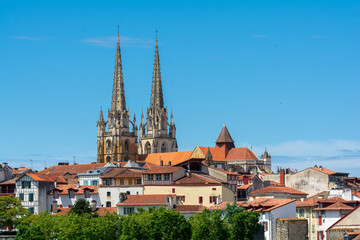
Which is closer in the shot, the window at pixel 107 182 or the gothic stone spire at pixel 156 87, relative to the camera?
the window at pixel 107 182

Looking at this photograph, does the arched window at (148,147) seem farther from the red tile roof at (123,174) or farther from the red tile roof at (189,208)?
the red tile roof at (189,208)

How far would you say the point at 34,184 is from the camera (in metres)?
102

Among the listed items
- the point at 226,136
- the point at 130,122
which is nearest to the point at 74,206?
the point at 226,136

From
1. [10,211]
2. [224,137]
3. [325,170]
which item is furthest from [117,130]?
[10,211]

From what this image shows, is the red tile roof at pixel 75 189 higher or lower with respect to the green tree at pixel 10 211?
higher

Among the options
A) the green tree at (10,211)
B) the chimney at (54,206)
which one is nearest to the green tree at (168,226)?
the green tree at (10,211)

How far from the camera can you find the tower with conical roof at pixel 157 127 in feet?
613

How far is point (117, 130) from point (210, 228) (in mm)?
105038

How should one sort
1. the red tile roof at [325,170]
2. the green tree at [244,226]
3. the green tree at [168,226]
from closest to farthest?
the green tree at [168,226], the green tree at [244,226], the red tile roof at [325,170]

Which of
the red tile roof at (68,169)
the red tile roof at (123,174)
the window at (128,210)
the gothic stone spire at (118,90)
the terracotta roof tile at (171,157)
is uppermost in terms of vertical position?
the gothic stone spire at (118,90)

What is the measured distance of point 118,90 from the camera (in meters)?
185

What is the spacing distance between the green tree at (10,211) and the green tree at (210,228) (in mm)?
23147

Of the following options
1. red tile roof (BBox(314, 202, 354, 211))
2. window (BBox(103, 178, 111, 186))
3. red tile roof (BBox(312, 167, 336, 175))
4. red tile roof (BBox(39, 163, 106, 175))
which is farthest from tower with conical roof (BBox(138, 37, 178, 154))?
red tile roof (BBox(314, 202, 354, 211))

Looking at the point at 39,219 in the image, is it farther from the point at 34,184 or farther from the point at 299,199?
the point at 299,199
